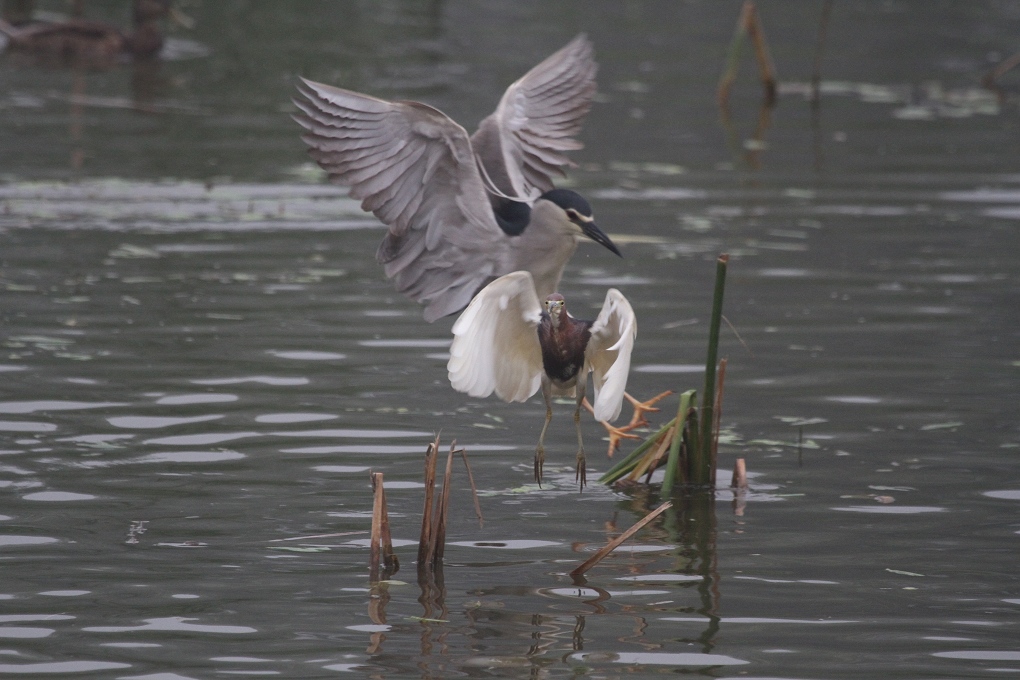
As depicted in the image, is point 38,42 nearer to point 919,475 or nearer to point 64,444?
point 64,444

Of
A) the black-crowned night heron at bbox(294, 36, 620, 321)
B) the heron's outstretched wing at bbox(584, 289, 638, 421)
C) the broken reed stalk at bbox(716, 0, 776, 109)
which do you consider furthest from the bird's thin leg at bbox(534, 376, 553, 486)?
the broken reed stalk at bbox(716, 0, 776, 109)

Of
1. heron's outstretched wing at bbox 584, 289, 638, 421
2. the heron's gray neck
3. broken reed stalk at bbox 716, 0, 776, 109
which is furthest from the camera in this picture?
broken reed stalk at bbox 716, 0, 776, 109

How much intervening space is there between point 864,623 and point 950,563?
28.5 inches

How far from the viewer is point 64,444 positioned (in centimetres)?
673

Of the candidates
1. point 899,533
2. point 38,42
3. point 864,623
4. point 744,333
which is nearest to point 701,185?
point 744,333

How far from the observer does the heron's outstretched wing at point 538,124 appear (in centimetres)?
737

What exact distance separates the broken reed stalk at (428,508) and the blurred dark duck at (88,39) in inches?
580

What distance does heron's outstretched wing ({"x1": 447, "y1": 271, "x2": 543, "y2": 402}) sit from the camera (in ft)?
17.7

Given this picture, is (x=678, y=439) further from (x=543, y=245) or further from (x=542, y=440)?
(x=543, y=245)

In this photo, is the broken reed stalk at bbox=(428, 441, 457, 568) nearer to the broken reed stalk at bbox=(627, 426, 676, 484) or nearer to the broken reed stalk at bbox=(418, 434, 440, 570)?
the broken reed stalk at bbox=(418, 434, 440, 570)

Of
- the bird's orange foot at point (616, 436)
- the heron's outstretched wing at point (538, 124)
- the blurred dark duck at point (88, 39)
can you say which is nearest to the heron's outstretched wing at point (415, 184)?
the heron's outstretched wing at point (538, 124)

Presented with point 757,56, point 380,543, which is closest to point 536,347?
point 380,543

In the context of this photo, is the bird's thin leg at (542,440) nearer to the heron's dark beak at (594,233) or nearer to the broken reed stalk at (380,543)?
the broken reed stalk at (380,543)

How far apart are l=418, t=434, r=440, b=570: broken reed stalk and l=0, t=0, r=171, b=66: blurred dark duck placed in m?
14.7
